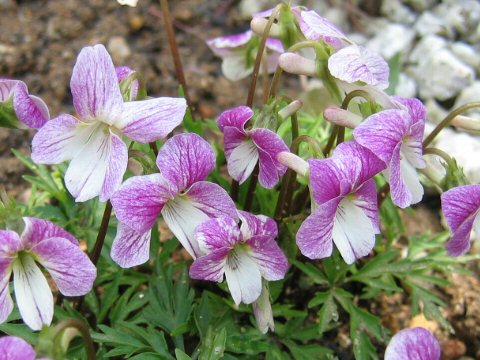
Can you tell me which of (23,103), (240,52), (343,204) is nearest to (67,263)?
(23,103)

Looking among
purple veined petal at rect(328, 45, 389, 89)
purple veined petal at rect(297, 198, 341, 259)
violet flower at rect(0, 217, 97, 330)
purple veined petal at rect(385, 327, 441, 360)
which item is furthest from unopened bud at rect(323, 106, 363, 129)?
violet flower at rect(0, 217, 97, 330)

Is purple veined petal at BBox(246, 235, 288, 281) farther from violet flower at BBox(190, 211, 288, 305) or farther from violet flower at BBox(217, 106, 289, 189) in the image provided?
violet flower at BBox(217, 106, 289, 189)

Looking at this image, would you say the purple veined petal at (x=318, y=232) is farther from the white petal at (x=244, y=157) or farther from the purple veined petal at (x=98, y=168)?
the purple veined petal at (x=98, y=168)

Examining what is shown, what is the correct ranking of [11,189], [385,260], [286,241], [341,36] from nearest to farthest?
[341,36], [286,241], [385,260], [11,189]

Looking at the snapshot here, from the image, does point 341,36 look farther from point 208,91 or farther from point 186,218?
point 208,91

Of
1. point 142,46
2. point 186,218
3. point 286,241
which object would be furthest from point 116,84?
point 142,46
